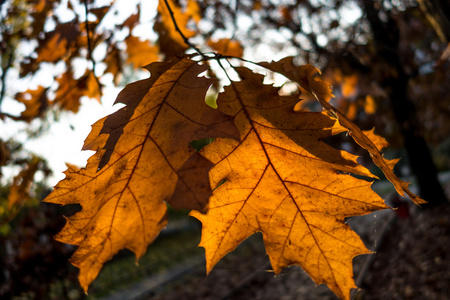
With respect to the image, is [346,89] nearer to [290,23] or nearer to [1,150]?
[290,23]

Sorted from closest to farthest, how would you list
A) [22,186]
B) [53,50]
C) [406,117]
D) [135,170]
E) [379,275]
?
1. [135,170]
2. [22,186]
3. [53,50]
4. [379,275]
5. [406,117]

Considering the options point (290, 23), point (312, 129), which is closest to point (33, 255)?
point (312, 129)

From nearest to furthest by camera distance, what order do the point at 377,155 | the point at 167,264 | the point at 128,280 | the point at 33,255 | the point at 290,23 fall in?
the point at 377,155
the point at 33,255
the point at 290,23
the point at 128,280
the point at 167,264

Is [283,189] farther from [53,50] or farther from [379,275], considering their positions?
[379,275]

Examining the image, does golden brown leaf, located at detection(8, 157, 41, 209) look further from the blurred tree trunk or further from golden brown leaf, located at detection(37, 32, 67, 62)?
the blurred tree trunk

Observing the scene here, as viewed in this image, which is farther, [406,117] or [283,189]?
[406,117]

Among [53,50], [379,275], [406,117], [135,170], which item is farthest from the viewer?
[406,117]

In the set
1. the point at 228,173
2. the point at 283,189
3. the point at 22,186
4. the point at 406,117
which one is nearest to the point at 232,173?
the point at 228,173
